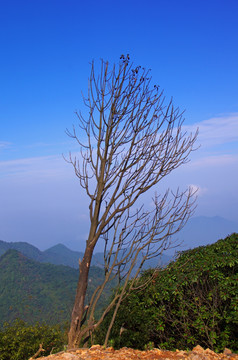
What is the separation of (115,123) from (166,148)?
116 cm

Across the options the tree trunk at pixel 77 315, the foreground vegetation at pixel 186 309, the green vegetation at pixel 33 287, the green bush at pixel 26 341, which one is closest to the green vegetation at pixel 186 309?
the foreground vegetation at pixel 186 309

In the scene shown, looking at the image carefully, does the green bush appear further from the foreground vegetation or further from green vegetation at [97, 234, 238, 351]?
green vegetation at [97, 234, 238, 351]

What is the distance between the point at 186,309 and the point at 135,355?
153 cm

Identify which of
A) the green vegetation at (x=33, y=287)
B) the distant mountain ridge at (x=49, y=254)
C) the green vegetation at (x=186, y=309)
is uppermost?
the distant mountain ridge at (x=49, y=254)

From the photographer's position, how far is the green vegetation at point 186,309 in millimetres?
6984

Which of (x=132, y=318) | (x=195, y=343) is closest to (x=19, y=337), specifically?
(x=132, y=318)

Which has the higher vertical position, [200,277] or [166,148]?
[166,148]

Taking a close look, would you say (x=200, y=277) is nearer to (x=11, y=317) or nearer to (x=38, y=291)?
(x=11, y=317)

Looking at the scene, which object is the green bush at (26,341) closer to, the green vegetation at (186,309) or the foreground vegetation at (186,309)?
the foreground vegetation at (186,309)

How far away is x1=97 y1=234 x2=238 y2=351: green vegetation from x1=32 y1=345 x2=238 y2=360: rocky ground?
45 centimetres

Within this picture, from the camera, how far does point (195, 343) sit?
7.18 m

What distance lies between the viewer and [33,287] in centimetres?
5369

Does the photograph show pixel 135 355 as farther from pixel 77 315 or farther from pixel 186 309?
pixel 186 309

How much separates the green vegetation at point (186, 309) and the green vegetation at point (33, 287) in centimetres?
3252
